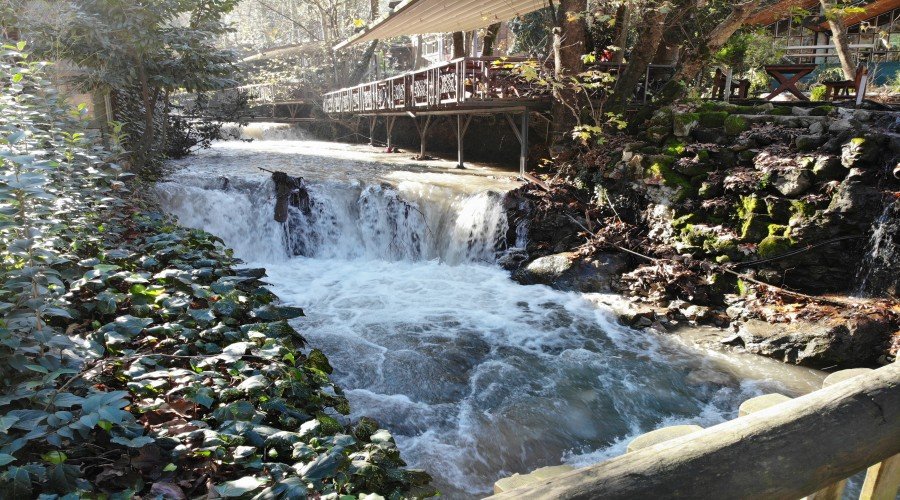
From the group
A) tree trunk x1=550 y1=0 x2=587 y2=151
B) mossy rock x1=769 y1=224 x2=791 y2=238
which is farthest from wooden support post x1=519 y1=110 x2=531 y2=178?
mossy rock x1=769 y1=224 x2=791 y2=238

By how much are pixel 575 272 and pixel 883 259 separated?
14.0 ft

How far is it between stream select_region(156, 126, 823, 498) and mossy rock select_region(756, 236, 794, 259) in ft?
6.61

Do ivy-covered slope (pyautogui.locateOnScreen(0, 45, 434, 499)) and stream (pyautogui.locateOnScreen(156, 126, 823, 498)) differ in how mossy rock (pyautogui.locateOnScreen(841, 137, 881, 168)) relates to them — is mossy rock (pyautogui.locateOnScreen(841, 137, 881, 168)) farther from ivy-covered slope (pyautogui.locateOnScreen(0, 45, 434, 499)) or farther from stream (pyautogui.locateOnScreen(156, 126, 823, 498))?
ivy-covered slope (pyautogui.locateOnScreen(0, 45, 434, 499))

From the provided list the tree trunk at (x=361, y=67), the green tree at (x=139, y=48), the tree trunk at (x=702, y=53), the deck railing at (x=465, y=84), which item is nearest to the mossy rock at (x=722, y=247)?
the tree trunk at (x=702, y=53)

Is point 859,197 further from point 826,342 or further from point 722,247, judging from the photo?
point 826,342

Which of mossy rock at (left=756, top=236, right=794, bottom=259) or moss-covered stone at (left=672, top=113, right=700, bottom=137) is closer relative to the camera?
mossy rock at (left=756, top=236, right=794, bottom=259)

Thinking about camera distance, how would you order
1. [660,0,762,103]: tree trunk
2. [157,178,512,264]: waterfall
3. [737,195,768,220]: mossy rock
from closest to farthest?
[737,195,768,220]: mossy rock < [660,0,762,103]: tree trunk < [157,178,512,264]: waterfall

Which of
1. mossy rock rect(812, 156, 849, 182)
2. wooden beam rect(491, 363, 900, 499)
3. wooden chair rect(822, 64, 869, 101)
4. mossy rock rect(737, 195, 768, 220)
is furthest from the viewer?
wooden chair rect(822, 64, 869, 101)

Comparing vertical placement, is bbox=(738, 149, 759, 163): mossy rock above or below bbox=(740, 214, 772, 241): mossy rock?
above

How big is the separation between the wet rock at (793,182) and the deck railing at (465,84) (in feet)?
17.0

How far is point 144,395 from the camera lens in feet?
9.36

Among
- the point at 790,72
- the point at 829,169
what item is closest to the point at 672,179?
the point at 829,169

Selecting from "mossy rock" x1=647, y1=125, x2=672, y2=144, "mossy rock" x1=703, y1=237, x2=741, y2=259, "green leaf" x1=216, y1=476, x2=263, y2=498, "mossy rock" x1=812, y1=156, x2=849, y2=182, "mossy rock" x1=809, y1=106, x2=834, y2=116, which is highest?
"mossy rock" x1=809, y1=106, x2=834, y2=116

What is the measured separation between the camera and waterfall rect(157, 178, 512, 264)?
37.9 ft
